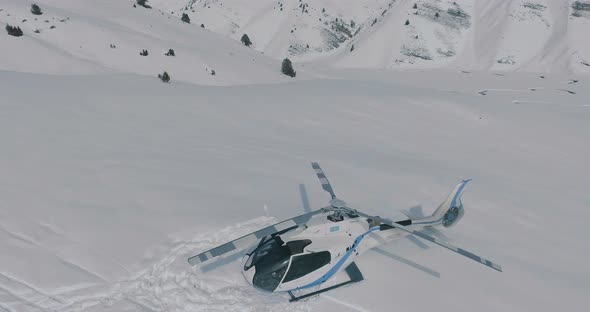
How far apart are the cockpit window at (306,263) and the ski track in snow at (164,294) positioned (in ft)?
2.63

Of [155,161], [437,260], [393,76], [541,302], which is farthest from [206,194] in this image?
[393,76]

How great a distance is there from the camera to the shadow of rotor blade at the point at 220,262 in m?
10.4

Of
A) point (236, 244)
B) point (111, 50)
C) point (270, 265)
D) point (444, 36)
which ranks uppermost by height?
point (111, 50)

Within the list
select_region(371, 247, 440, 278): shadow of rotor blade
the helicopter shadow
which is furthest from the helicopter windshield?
select_region(371, 247, 440, 278): shadow of rotor blade

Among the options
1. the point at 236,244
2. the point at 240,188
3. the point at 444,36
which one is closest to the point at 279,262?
the point at 236,244

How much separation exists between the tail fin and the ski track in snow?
597 centimetres

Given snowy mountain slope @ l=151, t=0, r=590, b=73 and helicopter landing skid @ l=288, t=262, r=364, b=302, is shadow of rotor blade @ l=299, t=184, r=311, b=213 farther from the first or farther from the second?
snowy mountain slope @ l=151, t=0, r=590, b=73

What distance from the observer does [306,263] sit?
9.66 meters

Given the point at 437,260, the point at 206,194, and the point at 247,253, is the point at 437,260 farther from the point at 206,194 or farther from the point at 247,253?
the point at 206,194

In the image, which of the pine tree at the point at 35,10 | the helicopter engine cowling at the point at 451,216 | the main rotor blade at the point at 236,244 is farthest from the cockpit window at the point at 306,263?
the pine tree at the point at 35,10

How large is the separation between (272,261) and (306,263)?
917 millimetres

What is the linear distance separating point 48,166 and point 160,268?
743 centimetres

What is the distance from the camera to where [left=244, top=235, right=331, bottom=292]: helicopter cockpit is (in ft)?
30.9

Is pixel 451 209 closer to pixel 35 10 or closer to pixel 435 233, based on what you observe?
pixel 435 233
